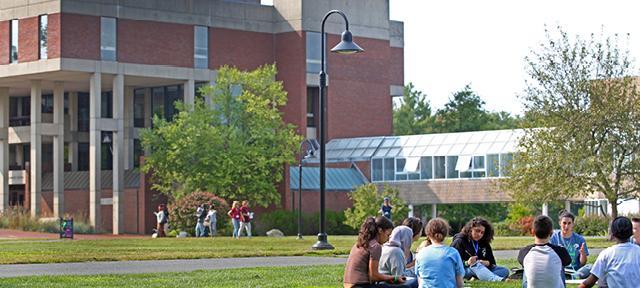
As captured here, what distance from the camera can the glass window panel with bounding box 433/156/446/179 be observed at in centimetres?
7106

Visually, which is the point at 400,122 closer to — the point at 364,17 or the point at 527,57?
the point at 364,17

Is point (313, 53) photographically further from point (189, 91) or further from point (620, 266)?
point (620, 266)

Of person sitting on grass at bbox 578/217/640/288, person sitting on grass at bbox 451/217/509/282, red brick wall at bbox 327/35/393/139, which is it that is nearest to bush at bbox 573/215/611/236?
red brick wall at bbox 327/35/393/139

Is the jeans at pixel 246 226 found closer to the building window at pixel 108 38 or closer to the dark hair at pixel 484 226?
the building window at pixel 108 38

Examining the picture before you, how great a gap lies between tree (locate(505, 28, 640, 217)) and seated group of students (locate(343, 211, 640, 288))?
27.2m

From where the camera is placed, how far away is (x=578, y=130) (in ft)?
152

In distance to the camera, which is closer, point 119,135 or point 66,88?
point 119,135

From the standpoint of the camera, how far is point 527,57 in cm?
4781

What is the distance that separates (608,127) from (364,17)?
1329 inches

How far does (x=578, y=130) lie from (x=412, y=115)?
77.2 metres

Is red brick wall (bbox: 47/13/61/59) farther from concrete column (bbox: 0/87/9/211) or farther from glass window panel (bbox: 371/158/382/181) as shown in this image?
glass window panel (bbox: 371/158/382/181)

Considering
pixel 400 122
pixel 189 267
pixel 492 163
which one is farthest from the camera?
pixel 400 122


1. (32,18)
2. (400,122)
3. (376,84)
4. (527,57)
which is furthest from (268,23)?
(400,122)

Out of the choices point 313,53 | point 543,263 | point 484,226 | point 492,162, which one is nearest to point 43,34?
point 313,53
